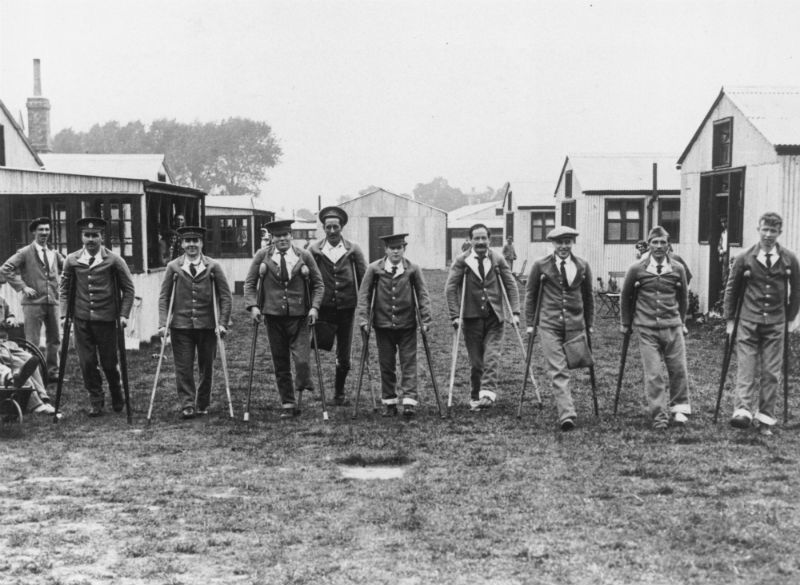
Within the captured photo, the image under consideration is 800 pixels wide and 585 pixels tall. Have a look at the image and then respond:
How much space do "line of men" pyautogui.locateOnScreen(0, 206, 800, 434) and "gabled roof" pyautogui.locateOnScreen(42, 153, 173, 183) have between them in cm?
2126

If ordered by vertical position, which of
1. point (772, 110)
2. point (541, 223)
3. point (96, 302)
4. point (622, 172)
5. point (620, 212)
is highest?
point (772, 110)

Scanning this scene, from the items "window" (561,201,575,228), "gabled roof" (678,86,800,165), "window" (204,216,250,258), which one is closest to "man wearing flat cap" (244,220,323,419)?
"gabled roof" (678,86,800,165)

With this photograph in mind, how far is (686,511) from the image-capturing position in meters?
6.48

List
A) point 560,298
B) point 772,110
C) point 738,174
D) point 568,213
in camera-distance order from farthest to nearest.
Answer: point 568,213 → point 738,174 → point 772,110 → point 560,298

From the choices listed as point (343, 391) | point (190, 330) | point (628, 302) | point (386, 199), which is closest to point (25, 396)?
point (190, 330)

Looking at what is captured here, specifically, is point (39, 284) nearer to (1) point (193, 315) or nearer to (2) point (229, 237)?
(1) point (193, 315)

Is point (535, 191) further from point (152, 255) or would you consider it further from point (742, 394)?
point (742, 394)

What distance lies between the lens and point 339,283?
1101 centimetres

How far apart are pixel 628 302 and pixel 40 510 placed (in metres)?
6.01

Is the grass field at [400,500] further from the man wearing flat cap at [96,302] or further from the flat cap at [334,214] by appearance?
the flat cap at [334,214]

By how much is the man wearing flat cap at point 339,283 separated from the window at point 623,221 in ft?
72.1

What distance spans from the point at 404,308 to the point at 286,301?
1292 mm

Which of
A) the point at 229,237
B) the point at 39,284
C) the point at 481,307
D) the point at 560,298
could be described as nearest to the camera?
the point at 560,298

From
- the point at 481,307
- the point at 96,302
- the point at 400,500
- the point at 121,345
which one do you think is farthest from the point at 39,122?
the point at 400,500
